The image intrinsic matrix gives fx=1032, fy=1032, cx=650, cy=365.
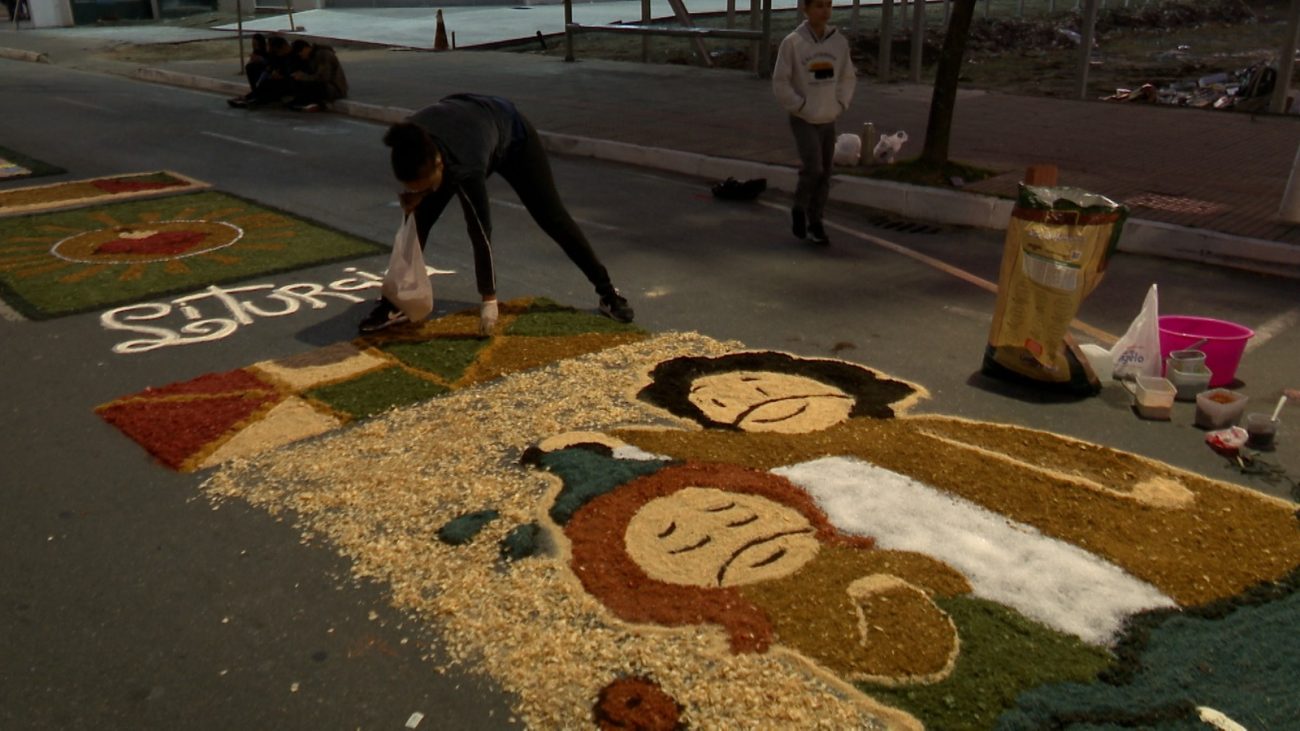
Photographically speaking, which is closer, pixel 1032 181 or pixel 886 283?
pixel 1032 181

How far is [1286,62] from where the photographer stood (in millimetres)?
12656

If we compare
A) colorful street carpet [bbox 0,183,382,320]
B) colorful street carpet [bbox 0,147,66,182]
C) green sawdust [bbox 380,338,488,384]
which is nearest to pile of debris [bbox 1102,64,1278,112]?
colorful street carpet [bbox 0,183,382,320]

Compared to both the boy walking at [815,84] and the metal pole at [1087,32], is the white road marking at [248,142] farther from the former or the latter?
the metal pole at [1087,32]

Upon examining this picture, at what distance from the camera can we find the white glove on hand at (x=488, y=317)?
225 inches

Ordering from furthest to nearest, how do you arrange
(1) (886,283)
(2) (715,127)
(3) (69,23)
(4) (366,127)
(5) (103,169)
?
(3) (69,23) < (4) (366,127) < (2) (715,127) < (5) (103,169) < (1) (886,283)

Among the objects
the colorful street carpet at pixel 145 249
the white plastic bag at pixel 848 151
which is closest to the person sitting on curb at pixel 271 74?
the colorful street carpet at pixel 145 249

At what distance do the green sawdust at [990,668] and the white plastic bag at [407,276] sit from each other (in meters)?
3.48

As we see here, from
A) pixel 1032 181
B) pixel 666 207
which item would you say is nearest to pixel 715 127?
Answer: pixel 666 207

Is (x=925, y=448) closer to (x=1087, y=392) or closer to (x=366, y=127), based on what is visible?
(x=1087, y=392)

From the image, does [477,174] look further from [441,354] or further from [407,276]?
[441,354]

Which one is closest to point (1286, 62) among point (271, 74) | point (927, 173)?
point (927, 173)

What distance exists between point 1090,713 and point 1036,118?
11.6 meters

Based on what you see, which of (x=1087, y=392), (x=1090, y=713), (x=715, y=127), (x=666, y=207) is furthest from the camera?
(x=715, y=127)

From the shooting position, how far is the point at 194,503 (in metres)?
4.01
